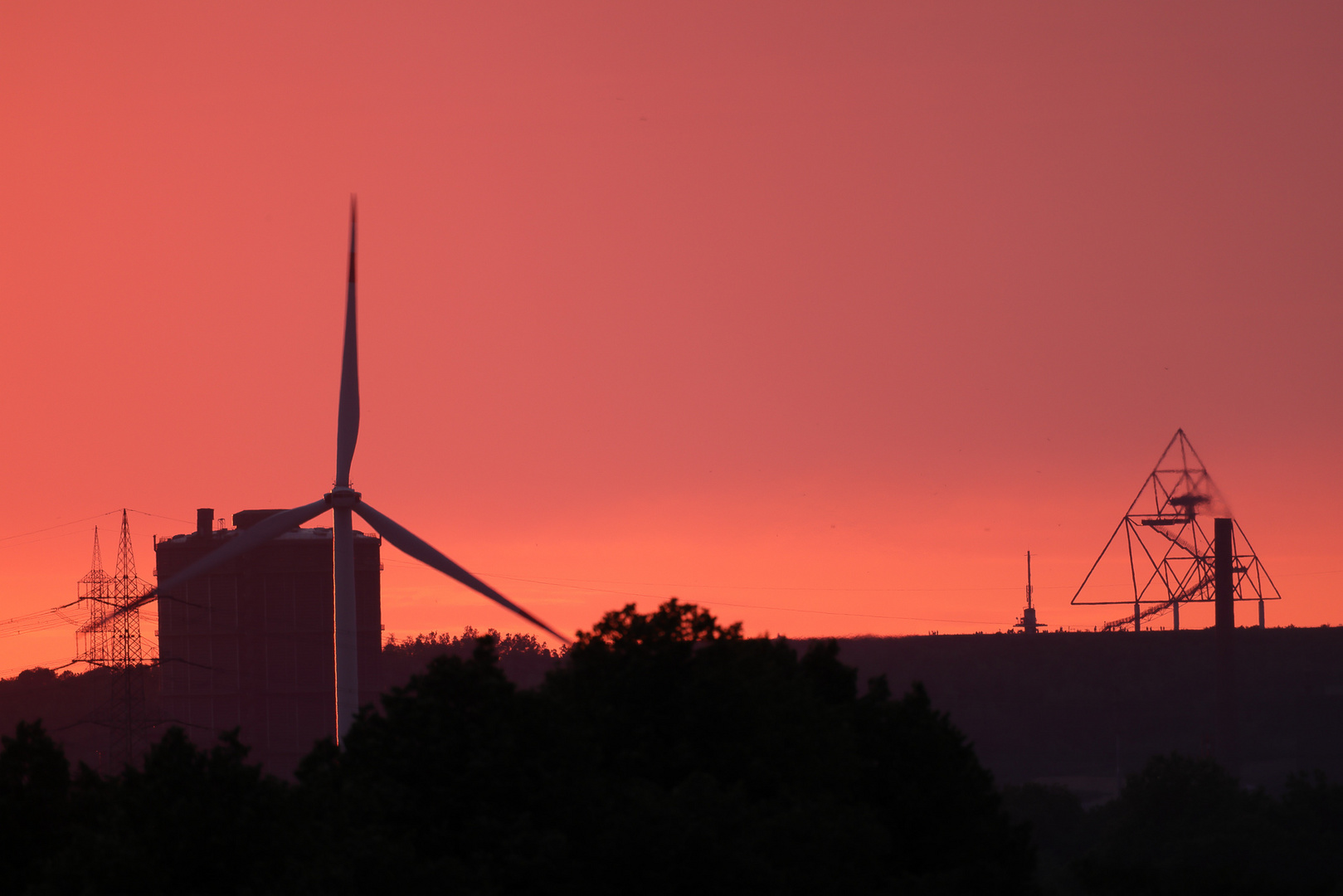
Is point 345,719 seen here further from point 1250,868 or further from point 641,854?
point 1250,868

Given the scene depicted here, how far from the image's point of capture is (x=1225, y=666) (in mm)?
159125

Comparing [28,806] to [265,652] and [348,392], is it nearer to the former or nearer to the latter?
[348,392]

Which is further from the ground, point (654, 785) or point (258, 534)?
point (258, 534)

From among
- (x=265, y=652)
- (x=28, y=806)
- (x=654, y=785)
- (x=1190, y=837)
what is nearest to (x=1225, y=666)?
(x=1190, y=837)

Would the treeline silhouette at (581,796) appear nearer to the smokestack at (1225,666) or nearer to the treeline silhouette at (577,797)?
the treeline silhouette at (577,797)

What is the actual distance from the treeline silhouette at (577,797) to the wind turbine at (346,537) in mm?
23472

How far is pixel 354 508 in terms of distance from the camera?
299 ft

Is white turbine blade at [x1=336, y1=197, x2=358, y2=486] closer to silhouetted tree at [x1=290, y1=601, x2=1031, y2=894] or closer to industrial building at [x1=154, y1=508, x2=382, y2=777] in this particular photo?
silhouetted tree at [x1=290, y1=601, x2=1031, y2=894]

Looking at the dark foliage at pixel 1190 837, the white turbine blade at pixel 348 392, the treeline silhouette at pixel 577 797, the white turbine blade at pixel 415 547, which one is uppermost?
the white turbine blade at pixel 348 392

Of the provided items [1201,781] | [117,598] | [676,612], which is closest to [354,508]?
[676,612]

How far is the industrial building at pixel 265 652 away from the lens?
176 metres

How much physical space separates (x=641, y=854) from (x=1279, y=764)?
161 meters

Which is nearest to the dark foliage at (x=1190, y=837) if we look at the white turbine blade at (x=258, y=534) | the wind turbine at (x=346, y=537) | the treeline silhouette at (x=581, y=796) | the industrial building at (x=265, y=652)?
the treeline silhouette at (x=581, y=796)

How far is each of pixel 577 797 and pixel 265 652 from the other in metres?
130
